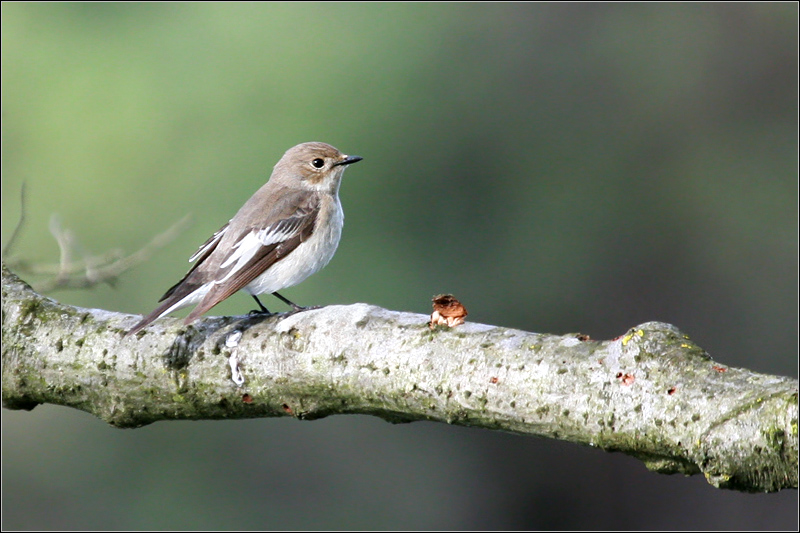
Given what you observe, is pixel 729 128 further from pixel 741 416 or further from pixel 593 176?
pixel 741 416

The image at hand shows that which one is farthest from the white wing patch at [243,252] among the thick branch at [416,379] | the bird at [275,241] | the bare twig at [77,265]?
the thick branch at [416,379]

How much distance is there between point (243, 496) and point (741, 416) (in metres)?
6.79

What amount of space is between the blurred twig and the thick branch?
11 cm

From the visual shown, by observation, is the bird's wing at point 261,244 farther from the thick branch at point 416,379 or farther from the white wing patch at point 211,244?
the thick branch at point 416,379

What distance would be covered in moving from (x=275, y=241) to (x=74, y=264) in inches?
36.8

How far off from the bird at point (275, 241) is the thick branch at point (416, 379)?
603 mm

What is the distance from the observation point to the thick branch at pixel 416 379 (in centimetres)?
200

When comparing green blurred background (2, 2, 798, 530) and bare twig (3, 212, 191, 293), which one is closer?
bare twig (3, 212, 191, 293)

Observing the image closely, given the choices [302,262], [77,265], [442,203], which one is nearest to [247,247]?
[302,262]

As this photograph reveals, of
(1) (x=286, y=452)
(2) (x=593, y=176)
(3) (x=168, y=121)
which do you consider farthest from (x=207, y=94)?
(2) (x=593, y=176)

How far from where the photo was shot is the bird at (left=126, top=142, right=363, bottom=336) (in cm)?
389

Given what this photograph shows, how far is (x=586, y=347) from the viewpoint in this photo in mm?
2268

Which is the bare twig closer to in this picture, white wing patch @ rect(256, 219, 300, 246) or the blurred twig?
the blurred twig

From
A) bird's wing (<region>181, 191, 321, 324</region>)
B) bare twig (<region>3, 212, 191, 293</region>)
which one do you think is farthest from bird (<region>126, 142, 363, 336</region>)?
bare twig (<region>3, 212, 191, 293</region>)
